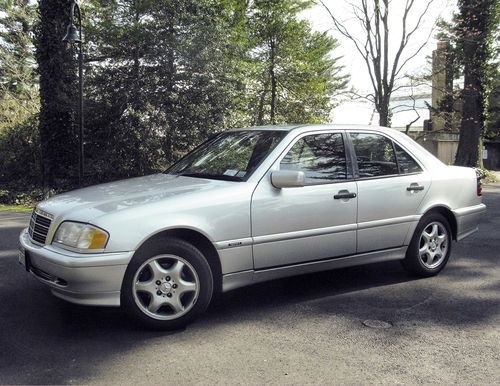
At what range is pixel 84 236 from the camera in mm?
3855

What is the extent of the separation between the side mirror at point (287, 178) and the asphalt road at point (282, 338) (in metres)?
1.11

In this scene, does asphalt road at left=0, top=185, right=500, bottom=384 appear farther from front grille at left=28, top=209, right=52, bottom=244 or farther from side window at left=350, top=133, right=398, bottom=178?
side window at left=350, top=133, right=398, bottom=178

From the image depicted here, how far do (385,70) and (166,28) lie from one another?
21.0 feet

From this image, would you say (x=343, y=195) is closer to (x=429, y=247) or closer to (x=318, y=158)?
(x=318, y=158)

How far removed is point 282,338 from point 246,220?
98 cm

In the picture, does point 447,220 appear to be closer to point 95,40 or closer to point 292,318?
point 292,318

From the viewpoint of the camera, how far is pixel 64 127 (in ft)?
49.9

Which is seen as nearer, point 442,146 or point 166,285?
point 166,285

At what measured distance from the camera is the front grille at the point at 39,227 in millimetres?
4199

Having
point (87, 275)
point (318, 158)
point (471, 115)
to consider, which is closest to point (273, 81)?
point (471, 115)

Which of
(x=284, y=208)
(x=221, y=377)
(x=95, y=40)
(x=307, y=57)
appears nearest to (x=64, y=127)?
(x=95, y=40)

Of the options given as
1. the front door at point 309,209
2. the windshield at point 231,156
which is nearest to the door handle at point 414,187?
the front door at point 309,209

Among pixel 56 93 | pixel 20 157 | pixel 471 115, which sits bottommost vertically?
pixel 20 157

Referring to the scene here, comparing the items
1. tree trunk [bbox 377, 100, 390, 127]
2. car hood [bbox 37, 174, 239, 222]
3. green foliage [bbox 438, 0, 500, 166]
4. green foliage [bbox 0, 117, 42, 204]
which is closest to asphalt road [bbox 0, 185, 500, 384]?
car hood [bbox 37, 174, 239, 222]
